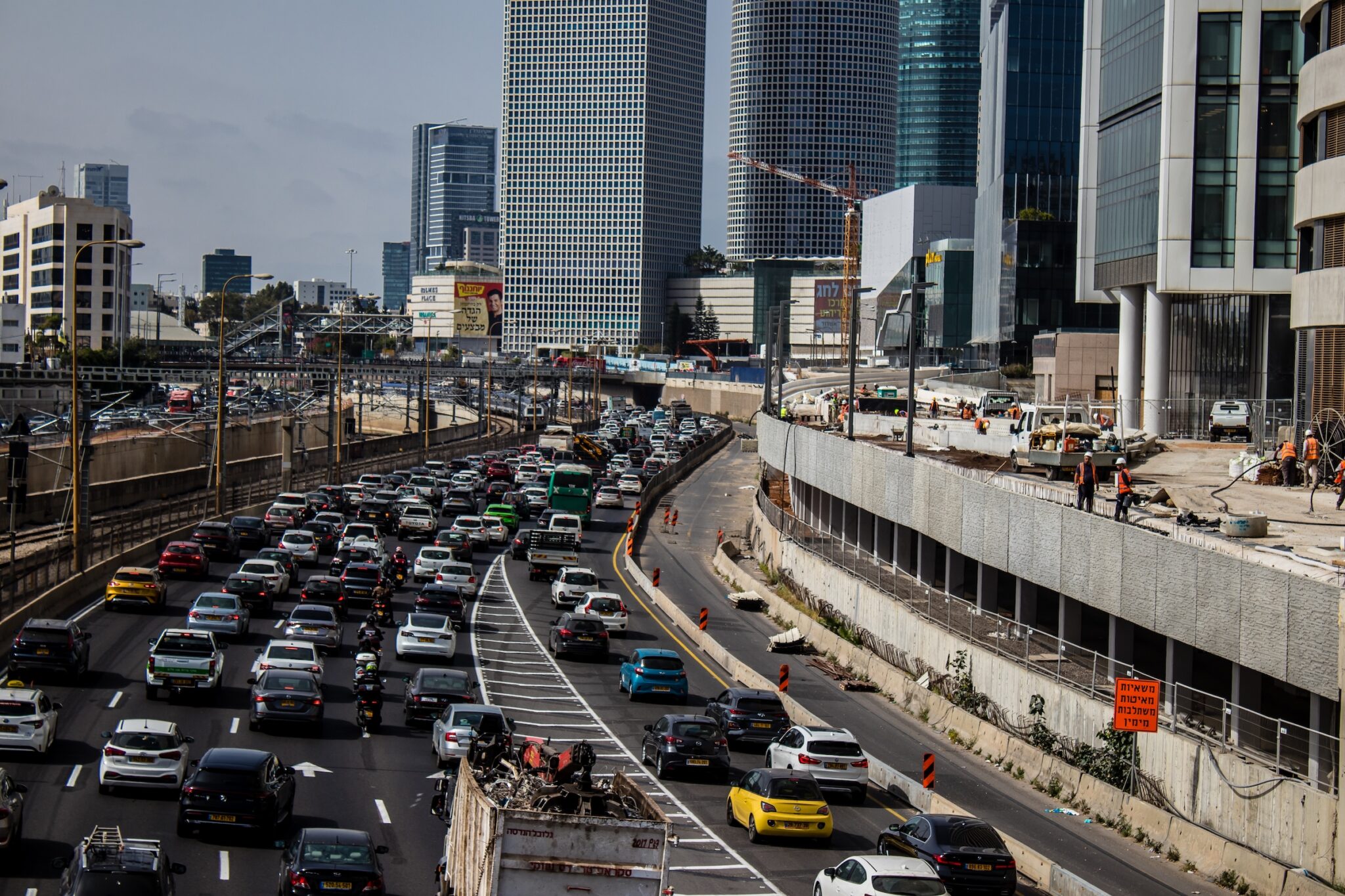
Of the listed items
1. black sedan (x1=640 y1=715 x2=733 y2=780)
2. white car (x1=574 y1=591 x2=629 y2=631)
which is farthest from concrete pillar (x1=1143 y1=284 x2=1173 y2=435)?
black sedan (x1=640 y1=715 x2=733 y2=780)

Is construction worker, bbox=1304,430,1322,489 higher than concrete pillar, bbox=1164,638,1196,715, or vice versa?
construction worker, bbox=1304,430,1322,489

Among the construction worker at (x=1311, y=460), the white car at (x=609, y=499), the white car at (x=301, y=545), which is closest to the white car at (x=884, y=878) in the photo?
the construction worker at (x=1311, y=460)

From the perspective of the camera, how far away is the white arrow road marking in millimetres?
28297

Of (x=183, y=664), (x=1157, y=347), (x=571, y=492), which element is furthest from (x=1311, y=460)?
(x=571, y=492)

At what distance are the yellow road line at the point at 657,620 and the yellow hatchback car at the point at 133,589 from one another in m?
14.8

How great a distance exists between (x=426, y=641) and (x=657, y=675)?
647 cm

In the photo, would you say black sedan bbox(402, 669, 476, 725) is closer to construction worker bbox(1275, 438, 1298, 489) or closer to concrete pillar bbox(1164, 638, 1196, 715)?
concrete pillar bbox(1164, 638, 1196, 715)

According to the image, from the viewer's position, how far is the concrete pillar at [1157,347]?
66188mm

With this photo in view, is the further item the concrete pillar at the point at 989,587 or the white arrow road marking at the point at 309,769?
the concrete pillar at the point at 989,587

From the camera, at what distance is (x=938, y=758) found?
32750mm

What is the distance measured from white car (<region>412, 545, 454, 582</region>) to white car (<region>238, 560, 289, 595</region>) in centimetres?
541

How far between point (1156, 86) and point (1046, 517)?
1366 inches

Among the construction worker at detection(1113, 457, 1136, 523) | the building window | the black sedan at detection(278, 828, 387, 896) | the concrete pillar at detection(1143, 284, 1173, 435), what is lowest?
the black sedan at detection(278, 828, 387, 896)

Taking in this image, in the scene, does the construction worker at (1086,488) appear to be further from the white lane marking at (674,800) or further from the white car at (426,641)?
the white car at (426,641)
